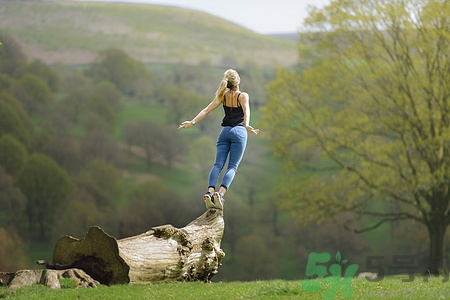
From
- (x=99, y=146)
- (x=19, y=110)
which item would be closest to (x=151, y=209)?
(x=99, y=146)

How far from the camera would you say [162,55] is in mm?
43094

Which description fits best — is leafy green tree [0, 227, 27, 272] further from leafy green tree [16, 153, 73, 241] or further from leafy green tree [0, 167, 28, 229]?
leafy green tree [16, 153, 73, 241]

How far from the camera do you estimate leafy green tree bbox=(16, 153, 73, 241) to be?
34719 mm

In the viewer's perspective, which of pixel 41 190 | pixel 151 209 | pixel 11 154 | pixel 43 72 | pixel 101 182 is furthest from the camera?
pixel 43 72

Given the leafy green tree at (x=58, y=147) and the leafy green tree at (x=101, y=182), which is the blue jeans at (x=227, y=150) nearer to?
the leafy green tree at (x=101, y=182)

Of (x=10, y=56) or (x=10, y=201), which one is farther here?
(x=10, y=56)

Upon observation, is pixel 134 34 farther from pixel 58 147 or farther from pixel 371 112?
pixel 371 112

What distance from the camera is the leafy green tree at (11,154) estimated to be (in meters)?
34.8

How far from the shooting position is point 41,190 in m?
35.1

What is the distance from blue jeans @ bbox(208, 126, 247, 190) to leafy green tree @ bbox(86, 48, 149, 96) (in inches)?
1093

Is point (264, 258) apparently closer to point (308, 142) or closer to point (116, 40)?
point (308, 142)

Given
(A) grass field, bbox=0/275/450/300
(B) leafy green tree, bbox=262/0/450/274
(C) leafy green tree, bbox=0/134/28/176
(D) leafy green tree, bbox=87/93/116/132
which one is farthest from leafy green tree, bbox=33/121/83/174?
(A) grass field, bbox=0/275/450/300

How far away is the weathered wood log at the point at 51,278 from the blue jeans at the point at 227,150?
2951 millimetres

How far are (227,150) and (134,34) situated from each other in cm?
3164
